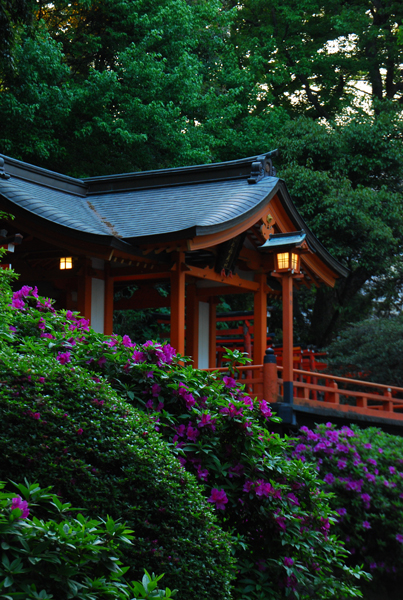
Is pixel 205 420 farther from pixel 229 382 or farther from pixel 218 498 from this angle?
pixel 229 382

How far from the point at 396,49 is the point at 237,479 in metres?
20.9

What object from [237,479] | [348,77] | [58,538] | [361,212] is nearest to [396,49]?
[348,77]

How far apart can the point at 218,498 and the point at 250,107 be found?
19978 mm

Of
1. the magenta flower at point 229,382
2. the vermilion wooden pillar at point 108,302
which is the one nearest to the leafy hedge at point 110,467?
the magenta flower at point 229,382

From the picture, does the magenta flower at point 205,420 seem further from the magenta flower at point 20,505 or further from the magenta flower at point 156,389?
the magenta flower at point 20,505

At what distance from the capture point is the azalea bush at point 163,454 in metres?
2.91

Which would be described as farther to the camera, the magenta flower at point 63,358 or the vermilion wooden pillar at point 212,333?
the vermilion wooden pillar at point 212,333

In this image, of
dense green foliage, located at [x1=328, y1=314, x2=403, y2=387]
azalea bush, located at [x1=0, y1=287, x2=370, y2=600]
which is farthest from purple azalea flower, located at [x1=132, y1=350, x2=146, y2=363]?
dense green foliage, located at [x1=328, y1=314, x2=403, y2=387]

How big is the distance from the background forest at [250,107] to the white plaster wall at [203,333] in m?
4.80

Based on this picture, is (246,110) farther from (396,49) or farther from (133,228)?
(133,228)

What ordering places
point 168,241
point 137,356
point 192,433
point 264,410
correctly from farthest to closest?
point 168,241 → point 264,410 → point 137,356 → point 192,433

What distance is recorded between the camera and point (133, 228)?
9281mm

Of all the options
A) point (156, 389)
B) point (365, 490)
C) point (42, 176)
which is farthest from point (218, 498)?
point (42, 176)

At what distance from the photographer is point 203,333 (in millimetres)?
12109
